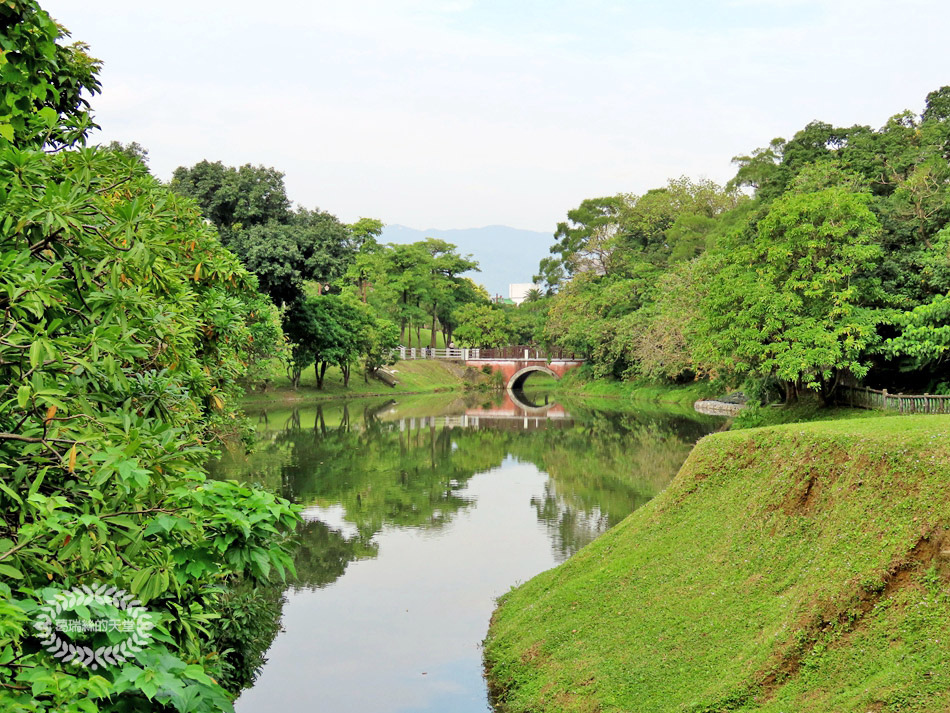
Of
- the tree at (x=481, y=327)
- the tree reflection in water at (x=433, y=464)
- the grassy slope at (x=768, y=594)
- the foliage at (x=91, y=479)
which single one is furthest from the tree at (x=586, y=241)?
the foliage at (x=91, y=479)

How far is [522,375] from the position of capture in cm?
7606

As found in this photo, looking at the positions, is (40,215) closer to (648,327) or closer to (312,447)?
(312,447)

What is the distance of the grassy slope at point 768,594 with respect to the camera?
7289 mm

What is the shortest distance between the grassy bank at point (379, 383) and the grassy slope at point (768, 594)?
40.2 m

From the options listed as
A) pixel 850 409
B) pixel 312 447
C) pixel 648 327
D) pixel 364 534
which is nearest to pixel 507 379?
pixel 648 327

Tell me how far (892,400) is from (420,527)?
44.6 ft

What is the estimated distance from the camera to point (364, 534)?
66.7 ft

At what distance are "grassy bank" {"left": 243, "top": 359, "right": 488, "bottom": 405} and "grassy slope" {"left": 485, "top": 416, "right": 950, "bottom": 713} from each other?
40.2m

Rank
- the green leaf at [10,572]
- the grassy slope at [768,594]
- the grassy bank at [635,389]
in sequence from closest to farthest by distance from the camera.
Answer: the green leaf at [10,572], the grassy slope at [768,594], the grassy bank at [635,389]

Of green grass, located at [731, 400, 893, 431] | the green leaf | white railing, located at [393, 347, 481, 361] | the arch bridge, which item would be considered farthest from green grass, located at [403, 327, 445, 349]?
the green leaf

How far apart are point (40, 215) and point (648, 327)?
4780 centimetres

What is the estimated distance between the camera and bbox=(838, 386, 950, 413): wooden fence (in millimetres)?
20141

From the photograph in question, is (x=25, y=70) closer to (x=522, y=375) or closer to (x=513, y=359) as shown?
(x=513, y=359)

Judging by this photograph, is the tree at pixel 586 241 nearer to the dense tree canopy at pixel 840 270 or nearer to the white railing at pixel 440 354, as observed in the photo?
the white railing at pixel 440 354
